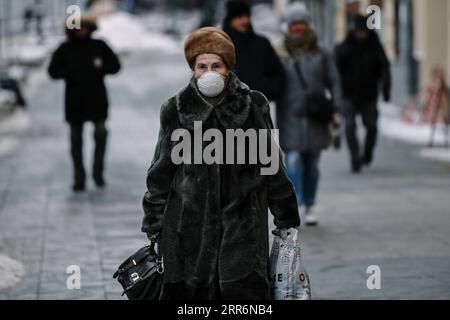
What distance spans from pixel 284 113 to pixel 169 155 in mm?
5064

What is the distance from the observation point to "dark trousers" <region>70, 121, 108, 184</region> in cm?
1316

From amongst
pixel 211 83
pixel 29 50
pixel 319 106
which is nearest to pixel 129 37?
pixel 29 50

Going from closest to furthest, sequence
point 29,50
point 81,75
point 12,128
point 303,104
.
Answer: point 303,104, point 81,75, point 12,128, point 29,50

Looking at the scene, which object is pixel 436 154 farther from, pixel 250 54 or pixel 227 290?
pixel 227 290

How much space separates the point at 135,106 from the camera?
24.4 metres

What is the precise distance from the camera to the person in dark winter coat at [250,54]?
33.6 ft

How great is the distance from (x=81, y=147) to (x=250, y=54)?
3.54 metres

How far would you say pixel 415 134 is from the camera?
62.0 ft

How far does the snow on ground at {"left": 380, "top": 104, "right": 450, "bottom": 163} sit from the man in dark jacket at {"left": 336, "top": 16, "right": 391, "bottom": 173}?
4.20 ft

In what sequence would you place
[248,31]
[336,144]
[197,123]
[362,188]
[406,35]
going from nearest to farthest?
[197,123] < [248,31] < [336,144] < [362,188] < [406,35]

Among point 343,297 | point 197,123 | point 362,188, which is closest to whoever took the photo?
point 197,123

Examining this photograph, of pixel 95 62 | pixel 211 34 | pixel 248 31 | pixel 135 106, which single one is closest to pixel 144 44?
pixel 135 106

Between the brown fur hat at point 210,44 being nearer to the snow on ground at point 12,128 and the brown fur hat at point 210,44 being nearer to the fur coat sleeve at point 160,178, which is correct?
the fur coat sleeve at point 160,178

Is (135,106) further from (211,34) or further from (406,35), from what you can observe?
(211,34)
